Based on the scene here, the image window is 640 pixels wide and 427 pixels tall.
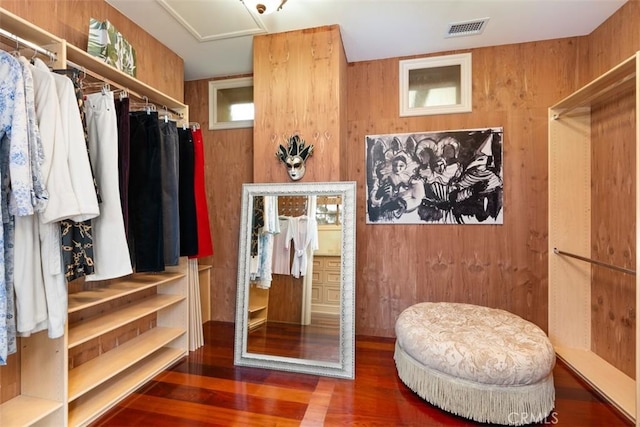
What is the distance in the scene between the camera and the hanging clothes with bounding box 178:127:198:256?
2283 mm

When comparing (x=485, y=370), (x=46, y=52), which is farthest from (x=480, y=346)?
(x=46, y=52)

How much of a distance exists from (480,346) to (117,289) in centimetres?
230

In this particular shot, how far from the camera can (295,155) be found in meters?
2.42

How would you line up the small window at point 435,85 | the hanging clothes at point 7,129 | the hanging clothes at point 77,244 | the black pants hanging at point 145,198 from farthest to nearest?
the small window at point 435,85 → the black pants hanging at point 145,198 → the hanging clothes at point 77,244 → the hanging clothes at point 7,129

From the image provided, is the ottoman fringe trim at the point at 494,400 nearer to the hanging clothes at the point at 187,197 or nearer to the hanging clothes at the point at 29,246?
the hanging clothes at the point at 187,197

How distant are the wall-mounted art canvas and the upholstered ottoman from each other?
41.5 inches

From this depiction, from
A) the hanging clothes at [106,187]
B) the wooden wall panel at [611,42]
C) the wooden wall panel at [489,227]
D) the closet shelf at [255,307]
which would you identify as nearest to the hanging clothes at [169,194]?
the hanging clothes at [106,187]

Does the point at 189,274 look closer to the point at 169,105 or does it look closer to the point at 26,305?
the point at 26,305

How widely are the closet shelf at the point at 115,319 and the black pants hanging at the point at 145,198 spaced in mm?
325

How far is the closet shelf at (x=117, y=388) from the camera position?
1.70 metres

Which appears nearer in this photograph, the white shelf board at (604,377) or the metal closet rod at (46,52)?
the metal closet rod at (46,52)

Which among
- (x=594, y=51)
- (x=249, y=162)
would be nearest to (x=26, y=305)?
(x=249, y=162)

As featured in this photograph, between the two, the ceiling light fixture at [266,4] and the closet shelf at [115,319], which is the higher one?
the ceiling light fixture at [266,4]

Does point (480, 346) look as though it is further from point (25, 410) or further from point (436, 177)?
point (25, 410)
